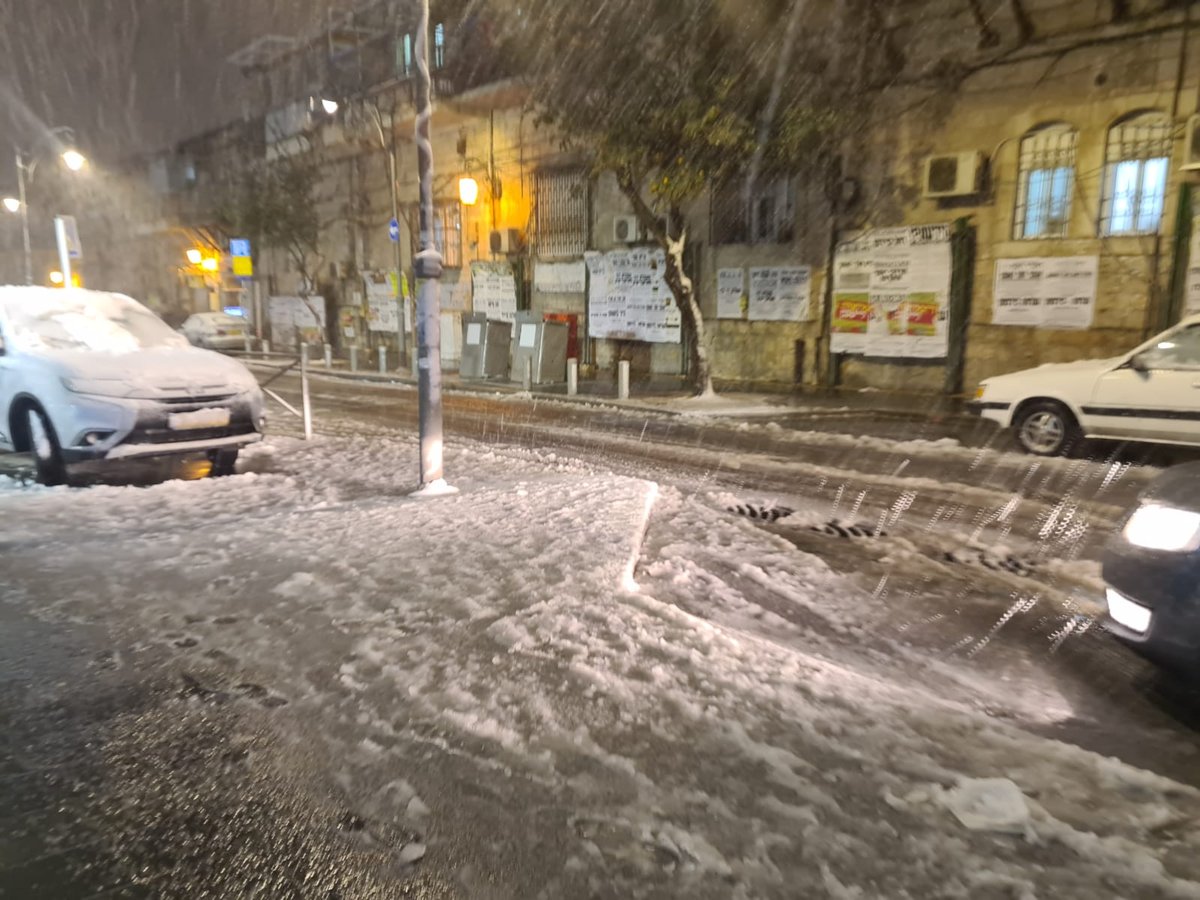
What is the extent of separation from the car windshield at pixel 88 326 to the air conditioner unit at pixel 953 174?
1333cm

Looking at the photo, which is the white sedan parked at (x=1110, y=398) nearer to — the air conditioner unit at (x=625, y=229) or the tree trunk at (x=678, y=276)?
the tree trunk at (x=678, y=276)

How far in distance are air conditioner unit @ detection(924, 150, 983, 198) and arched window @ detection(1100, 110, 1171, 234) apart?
82.2 inches

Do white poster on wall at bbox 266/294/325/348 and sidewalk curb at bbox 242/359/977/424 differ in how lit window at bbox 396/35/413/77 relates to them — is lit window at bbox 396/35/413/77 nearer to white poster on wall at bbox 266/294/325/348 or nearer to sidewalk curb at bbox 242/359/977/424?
white poster on wall at bbox 266/294/325/348

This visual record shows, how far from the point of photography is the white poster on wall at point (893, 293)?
15961 mm

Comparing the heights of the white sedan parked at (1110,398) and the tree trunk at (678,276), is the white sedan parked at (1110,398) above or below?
below

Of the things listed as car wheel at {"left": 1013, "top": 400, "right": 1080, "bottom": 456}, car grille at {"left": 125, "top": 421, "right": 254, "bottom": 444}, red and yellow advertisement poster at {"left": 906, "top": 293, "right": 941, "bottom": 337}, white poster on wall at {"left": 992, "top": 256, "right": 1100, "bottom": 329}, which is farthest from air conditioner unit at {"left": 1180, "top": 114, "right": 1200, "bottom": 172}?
car grille at {"left": 125, "top": 421, "right": 254, "bottom": 444}

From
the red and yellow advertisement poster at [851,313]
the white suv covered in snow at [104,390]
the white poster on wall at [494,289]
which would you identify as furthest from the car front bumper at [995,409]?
the white poster on wall at [494,289]

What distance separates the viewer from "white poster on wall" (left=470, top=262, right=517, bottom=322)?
24.8 metres

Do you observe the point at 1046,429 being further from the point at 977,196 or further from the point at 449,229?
the point at 449,229

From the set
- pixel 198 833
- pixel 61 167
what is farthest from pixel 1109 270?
pixel 61 167

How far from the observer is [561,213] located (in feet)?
75.9

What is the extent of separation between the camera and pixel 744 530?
22.3 feet

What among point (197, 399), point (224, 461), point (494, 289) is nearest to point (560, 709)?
point (197, 399)

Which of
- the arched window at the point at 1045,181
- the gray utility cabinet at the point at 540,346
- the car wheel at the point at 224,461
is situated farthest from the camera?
the gray utility cabinet at the point at 540,346
